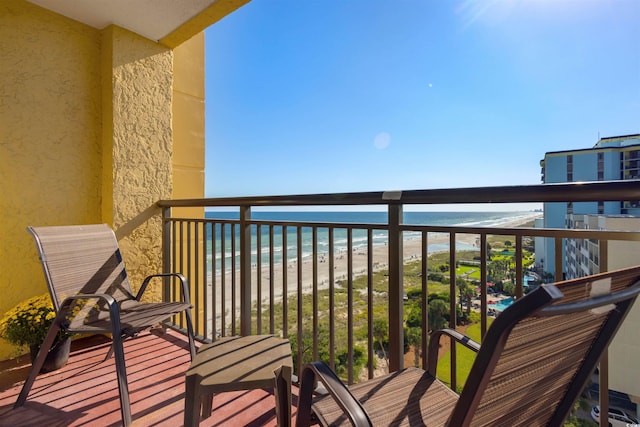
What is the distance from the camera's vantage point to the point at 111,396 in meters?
1.88

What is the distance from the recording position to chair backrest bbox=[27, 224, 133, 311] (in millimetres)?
1950

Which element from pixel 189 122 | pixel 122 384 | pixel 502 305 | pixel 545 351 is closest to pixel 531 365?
pixel 545 351

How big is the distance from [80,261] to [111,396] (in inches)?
35.8

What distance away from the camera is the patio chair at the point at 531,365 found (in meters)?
0.51

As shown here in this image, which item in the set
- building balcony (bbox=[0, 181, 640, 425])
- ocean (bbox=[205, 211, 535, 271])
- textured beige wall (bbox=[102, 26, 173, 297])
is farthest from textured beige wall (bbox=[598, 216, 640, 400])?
textured beige wall (bbox=[102, 26, 173, 297])

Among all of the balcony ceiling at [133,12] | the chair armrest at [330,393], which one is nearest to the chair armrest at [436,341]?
the chair armrest at [330,393]

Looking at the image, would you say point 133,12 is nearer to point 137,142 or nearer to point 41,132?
point 137,142

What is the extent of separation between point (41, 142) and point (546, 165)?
88.4 feet

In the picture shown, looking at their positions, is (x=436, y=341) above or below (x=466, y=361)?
above

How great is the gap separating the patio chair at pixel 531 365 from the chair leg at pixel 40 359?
162 centimetres

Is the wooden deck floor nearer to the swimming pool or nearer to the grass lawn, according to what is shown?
the grass lawn

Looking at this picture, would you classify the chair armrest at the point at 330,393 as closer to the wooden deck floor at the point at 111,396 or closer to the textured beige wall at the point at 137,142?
the wooden deck floor at the point at 111,396

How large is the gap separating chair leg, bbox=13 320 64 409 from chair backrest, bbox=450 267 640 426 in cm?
209

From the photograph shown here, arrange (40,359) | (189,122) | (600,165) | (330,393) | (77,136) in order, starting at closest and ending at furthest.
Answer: (330,393)
(40,359)
(77,136)
(189,122)
(600,165)
